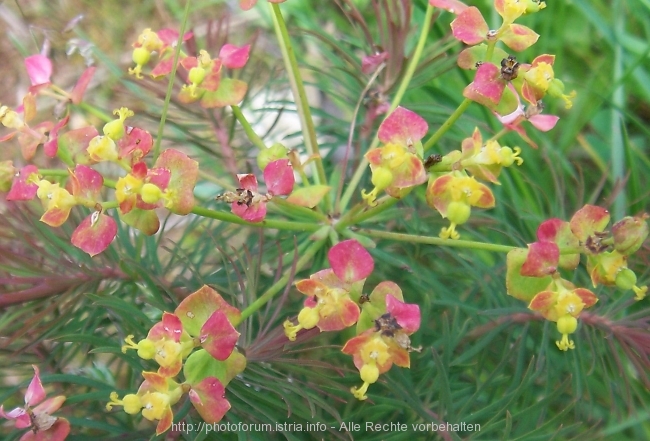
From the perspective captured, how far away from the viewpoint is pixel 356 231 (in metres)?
0.84

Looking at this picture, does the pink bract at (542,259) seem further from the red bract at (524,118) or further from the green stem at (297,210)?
the green stem at (297,210)

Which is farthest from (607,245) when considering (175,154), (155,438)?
(155,438)

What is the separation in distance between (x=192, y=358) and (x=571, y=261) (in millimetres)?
419

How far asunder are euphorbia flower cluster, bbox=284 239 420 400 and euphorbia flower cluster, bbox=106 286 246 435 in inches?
2.8

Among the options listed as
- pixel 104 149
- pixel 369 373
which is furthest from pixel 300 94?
pixel 369 373

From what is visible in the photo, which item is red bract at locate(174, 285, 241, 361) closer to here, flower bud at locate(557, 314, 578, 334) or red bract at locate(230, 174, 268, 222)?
red bract at locate(230, 174, 268, 222)

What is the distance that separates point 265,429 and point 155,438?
0.46 ft

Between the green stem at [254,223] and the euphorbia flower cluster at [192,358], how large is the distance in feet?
0.28

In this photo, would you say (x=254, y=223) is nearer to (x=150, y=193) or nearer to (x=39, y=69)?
(x=150, y=193)

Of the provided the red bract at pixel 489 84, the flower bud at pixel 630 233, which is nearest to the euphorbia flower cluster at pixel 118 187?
the red bract at pixel 489 84

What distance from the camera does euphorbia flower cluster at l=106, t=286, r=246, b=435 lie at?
579 millimetres

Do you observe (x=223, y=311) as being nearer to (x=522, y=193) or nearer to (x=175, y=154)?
(x=175, y=154)

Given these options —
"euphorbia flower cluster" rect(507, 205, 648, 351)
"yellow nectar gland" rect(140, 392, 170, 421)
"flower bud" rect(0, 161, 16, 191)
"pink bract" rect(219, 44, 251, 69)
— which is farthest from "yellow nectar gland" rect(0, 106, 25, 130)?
"euphorbia flower cluster" rect(507, 205, 648, 351)

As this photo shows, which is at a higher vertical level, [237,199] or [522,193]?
[237,199]
